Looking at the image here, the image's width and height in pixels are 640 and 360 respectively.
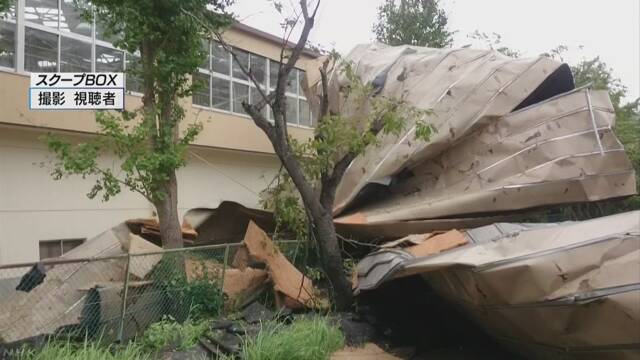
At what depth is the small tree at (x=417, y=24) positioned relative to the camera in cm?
1861

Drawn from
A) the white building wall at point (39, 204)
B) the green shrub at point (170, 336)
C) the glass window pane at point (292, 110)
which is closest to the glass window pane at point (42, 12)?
the white building wall at point (39, 204)

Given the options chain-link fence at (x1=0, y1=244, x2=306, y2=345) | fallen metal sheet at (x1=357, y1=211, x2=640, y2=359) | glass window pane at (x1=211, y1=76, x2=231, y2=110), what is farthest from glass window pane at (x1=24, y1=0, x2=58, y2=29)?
fallen metal sheet at (x1=357, y1=211, x2=640, y2=359)

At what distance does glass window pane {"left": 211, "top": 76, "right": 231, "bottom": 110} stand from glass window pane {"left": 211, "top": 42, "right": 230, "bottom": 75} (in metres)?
0.24

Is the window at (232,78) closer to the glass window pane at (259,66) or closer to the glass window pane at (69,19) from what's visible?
the glass window pane at (259,66)

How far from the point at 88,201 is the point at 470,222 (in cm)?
716

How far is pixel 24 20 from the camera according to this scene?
367 inches

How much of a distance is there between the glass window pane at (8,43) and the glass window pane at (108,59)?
5.28 feet

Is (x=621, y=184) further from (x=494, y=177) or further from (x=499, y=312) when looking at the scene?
(x=499, y=312)

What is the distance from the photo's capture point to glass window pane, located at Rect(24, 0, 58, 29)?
9.47m

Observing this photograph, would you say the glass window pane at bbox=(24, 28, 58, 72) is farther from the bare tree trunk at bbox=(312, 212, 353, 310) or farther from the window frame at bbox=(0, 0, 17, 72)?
the bare tree trunk at bbox=(312, 212, 353, 310)

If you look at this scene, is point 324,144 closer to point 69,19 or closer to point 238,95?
point 69,19

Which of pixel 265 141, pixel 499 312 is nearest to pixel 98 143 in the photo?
pixel 499 312

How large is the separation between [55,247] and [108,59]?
368 cm

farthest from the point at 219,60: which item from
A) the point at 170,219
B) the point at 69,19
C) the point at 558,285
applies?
the point at 558,285
